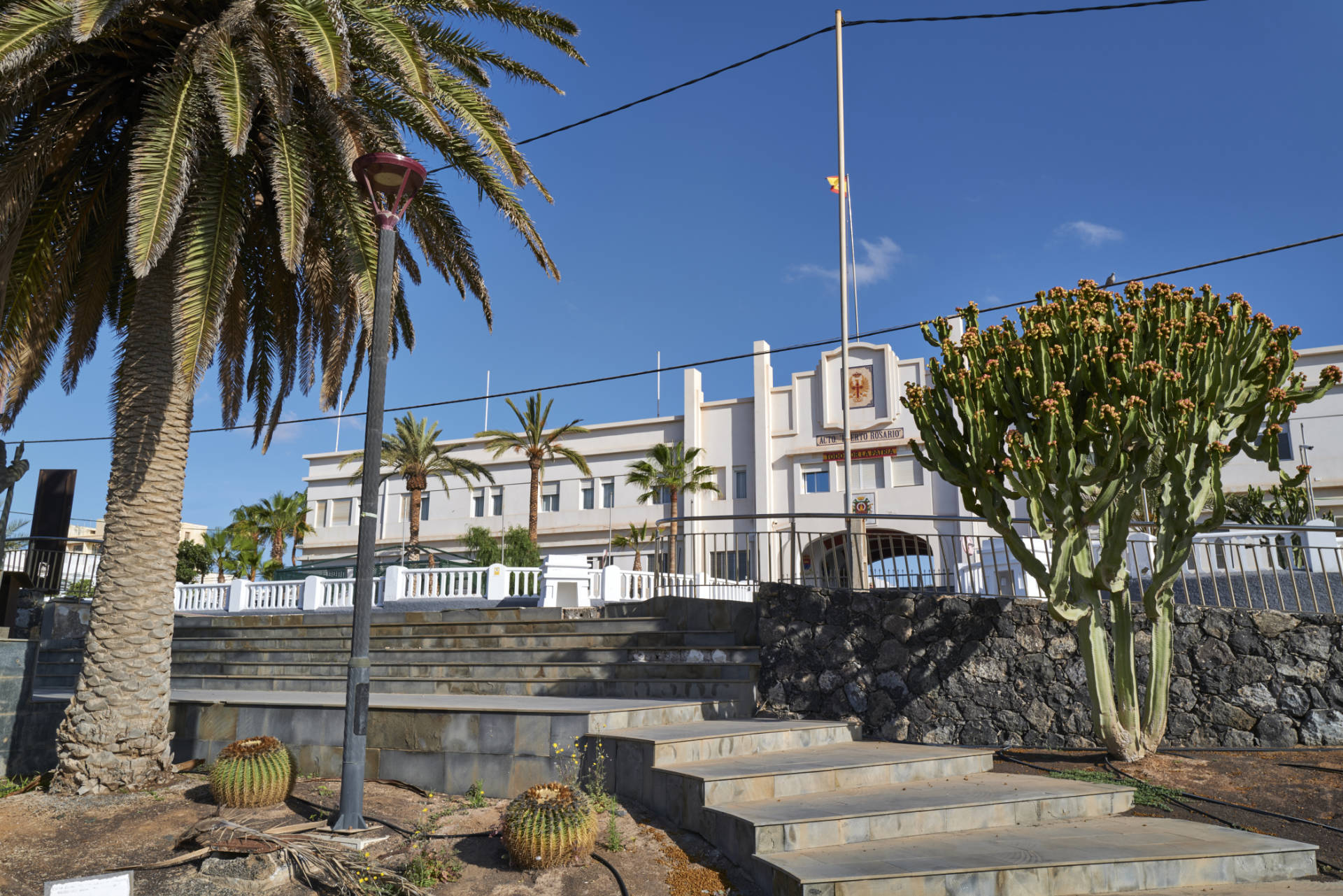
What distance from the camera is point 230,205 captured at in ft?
31.1

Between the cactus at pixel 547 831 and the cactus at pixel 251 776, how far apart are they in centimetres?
304

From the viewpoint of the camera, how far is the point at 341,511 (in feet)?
169

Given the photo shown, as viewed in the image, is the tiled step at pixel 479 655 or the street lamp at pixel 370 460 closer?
the street lamp at pixel 370 460

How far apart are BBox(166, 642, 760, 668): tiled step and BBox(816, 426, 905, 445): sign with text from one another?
2731 centimetres

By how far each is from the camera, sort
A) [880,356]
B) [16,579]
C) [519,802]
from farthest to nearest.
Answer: [880,356] → [16,579] → [519,802]

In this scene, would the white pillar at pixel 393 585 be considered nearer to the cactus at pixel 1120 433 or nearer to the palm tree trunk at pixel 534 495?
the cactus at pixel 1120 433

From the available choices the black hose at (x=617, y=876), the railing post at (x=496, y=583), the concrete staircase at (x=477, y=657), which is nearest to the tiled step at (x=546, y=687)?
the concrete staircase at (x=477, y=657)

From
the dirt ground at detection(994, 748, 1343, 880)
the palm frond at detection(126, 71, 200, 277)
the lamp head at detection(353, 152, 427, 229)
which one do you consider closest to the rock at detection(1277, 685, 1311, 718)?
the dirt ground at detection(994, 748, 1343, 880)

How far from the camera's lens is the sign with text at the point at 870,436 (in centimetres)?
3841

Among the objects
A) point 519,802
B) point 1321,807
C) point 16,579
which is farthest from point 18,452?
point 1321,807

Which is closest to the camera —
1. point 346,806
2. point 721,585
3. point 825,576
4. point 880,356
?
point 346,806

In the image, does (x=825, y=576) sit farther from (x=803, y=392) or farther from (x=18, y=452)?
(x=803, y=392)

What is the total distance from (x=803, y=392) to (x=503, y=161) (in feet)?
105

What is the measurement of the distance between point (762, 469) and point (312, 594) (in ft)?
78.7
